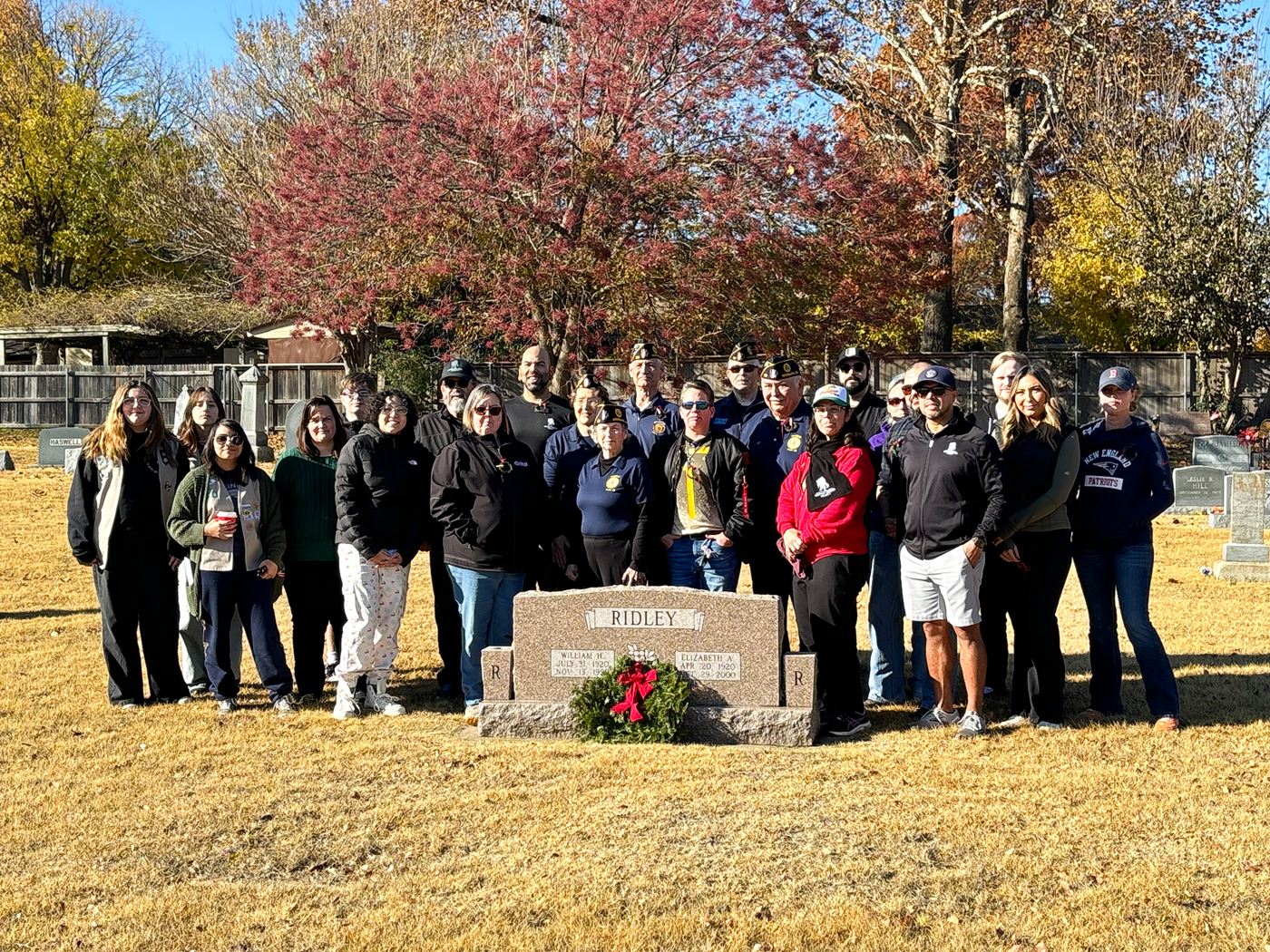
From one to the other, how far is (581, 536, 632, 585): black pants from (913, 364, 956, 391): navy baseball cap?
6.20 feet

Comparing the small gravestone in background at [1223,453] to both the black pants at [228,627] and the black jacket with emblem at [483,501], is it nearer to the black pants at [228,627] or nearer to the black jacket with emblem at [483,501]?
the black jacket with emblem at [483,501]

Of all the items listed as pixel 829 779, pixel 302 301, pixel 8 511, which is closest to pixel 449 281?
pixel 302 301

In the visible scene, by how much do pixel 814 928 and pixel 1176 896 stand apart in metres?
1.38

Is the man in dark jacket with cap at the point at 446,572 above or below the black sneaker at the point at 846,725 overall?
above

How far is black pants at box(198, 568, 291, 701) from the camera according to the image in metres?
7.77

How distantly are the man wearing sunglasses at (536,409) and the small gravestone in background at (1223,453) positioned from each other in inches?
632

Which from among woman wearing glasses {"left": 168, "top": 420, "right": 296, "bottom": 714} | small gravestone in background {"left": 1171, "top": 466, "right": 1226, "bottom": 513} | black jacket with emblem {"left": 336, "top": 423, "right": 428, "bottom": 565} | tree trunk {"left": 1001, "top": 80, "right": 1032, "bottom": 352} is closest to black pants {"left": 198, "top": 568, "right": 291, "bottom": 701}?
woman wearing glasses {"left": 168, "top": 420, "right": 296, "bottom": 714}

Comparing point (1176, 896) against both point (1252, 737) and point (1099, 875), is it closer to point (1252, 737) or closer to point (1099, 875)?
point (1099, 875)

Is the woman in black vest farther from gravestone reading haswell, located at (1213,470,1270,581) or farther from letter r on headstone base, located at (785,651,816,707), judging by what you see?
gravestone reading haswell, located at (1213,470,1270,581)

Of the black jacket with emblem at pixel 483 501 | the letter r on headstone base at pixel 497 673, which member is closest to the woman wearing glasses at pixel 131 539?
the black jacket with emblem at pixel 483 501

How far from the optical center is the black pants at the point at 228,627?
7.77 metres

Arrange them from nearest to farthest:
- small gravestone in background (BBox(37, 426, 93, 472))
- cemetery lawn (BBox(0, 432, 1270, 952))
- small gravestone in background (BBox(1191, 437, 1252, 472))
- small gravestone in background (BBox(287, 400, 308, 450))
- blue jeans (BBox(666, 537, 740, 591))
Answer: cemetery lawn (BBox(0, 432, 1270, 952)) < blue jeans (BBox(666, 537, 740, 591)) < small gravestone in background (BBox(287, 400, 308, 450)) < small gravestone in background (BBox(1191, 437, 1252, 472)) < small gravestone in background (BBox(37, 426, 93, 472))

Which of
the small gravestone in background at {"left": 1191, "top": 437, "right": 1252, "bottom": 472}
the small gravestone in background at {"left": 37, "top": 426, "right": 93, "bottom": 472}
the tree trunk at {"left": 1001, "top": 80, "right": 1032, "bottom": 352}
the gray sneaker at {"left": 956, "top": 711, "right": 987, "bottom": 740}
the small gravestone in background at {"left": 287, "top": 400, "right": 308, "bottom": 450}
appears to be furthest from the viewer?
the tree trunk at {"left": 1001, "top": 80, "right": 1032, "bottom": 352}

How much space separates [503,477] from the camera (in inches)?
293
